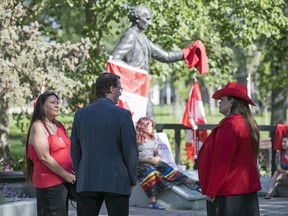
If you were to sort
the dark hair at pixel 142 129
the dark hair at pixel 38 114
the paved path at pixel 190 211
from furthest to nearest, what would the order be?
the dark hair at pixel 142 129 → the paved path at pixel 190 211 → the dark hair at pixel 38 114

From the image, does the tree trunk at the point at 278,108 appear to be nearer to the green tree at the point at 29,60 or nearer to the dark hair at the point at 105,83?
the green tree at the point at 29,60

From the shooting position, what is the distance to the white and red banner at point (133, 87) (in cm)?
1189

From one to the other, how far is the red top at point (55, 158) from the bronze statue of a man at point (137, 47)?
15.8ft

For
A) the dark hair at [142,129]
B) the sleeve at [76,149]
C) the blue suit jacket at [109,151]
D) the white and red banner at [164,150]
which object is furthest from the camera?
the white and red banner at [164,150]

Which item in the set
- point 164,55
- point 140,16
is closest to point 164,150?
point 164,55

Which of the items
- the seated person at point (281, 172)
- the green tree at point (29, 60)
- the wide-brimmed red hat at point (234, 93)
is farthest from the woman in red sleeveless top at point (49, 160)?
the green tree at point (29, 60)

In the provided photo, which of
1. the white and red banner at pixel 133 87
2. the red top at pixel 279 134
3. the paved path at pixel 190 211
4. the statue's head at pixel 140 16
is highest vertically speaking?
the statue's head at pixel 140 16

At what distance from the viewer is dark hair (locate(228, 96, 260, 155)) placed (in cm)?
630

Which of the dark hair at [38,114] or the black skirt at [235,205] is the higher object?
the dark hair at [38,114]

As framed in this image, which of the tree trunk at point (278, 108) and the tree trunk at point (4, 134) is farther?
the tree trunk at point (278, 108)

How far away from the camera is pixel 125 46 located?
39.5 ft

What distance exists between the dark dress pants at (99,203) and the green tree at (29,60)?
359 inches

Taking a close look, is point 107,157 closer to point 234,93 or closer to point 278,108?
point 234,93

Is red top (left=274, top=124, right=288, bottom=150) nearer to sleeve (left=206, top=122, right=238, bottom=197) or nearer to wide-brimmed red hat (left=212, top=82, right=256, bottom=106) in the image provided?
wide-brimmed red hat (left=212, top=82, right=256, bottom=106)
